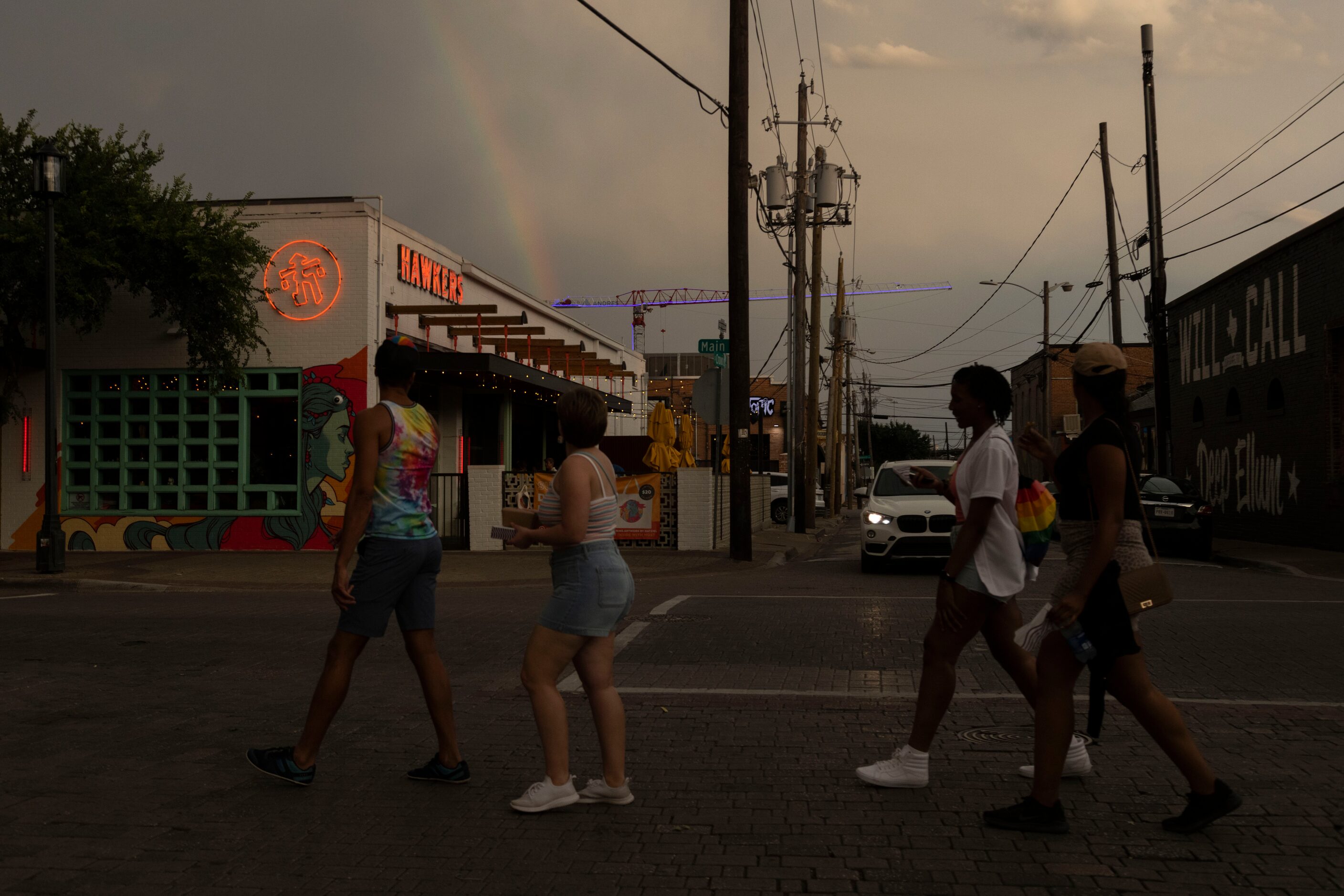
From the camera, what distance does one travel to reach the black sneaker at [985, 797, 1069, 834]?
436 cm

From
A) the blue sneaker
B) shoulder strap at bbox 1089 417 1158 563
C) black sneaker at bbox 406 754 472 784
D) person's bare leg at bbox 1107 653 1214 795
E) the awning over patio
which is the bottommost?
black sneaker at bbox 406 754 472 784

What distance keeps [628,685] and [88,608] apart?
22.5 ft

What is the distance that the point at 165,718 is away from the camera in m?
6.45

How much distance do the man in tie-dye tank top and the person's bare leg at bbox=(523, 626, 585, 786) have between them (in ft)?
2.01

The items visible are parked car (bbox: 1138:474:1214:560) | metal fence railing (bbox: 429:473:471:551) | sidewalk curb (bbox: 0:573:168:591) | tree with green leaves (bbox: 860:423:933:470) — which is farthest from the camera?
tree with green leaves (bbox: 860:423:933:470)

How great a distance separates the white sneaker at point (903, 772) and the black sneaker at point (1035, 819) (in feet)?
1.79

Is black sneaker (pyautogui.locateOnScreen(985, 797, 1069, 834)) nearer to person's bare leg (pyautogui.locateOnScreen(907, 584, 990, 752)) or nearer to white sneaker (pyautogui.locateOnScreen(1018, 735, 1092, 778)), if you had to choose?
person's bare leg (pyautogui.locateOnScreen(907, 584, 990, 752))

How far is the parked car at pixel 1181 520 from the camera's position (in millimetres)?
19078

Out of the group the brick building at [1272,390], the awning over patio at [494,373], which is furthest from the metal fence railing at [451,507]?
the brick building at [1272,390]

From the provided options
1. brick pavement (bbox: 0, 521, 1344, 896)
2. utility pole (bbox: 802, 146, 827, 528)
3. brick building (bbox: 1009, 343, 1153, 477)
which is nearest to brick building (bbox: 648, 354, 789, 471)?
utility pole (bbox: 802, 146, 827, 528)

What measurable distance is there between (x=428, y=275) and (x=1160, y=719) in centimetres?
1869

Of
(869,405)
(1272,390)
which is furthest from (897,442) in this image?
(1272,390)

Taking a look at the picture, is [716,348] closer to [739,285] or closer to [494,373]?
[739,285]

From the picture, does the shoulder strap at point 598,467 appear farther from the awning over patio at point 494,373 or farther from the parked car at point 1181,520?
the parked car at point 1181,520
